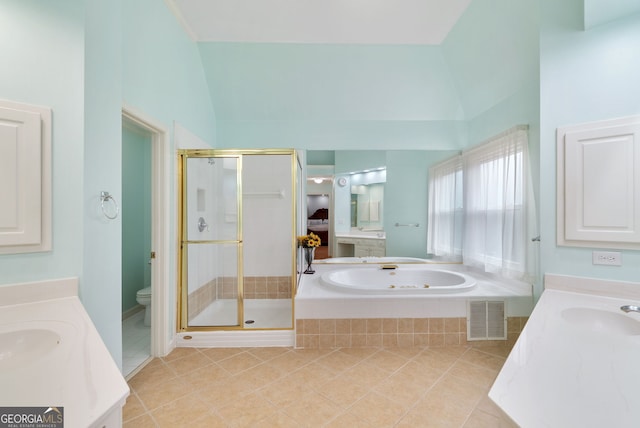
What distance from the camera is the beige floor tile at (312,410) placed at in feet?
5.07

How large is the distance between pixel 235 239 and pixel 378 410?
1.88 meters

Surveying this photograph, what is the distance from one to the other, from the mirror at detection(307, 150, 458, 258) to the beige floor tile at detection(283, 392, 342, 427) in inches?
77.2

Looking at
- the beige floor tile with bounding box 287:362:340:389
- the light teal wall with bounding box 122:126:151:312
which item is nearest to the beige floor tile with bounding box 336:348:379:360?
the beige floor tile with bounding box 287:362:340:389

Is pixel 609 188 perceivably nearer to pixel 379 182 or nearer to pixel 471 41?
pixel 471 41

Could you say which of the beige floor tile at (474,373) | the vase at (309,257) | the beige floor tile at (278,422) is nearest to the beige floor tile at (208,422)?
the beige floor tile at (278,422)

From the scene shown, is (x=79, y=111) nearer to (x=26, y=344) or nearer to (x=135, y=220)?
(x=26, y=344)

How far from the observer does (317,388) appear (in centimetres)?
183

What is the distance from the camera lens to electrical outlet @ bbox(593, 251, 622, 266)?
1.44 metres

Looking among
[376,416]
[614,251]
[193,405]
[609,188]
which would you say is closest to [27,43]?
[193,405]

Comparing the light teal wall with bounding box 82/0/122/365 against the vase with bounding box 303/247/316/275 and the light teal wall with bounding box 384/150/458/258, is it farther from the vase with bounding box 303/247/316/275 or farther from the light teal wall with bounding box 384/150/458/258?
the light teal wall with bounding box 384/150/458/258

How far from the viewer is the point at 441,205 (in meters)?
3.32

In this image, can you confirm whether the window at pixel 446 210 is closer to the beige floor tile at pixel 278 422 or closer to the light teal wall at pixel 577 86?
the light teal wall at pixel 577 86

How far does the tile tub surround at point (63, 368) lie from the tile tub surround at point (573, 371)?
1.10m

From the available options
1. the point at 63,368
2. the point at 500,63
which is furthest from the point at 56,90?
the point at 500,63
